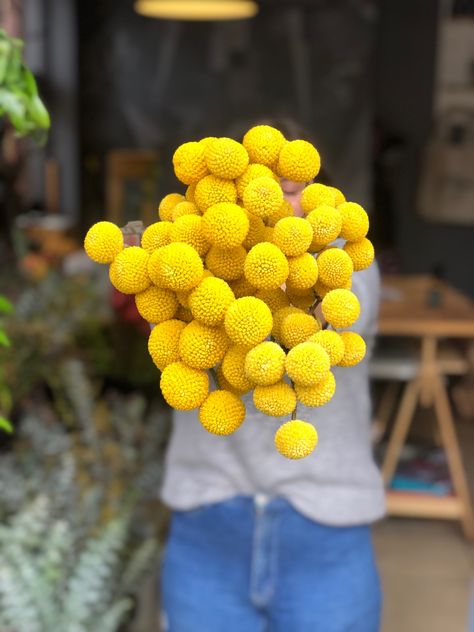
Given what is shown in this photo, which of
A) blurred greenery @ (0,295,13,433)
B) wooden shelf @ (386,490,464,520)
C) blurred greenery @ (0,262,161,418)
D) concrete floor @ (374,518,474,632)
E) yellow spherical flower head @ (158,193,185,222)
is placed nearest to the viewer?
yellow spherical flower head @ (158,193,185,222)

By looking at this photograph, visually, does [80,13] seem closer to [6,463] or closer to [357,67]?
[357,67]

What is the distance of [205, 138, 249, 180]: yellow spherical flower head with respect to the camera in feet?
1.77

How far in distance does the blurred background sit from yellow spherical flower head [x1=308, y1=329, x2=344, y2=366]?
0.71 ft

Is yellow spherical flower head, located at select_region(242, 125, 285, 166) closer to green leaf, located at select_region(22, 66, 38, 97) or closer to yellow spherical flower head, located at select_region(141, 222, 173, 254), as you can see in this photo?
yellow spherical flower head, located at select_region(141, 222, 173, 254)

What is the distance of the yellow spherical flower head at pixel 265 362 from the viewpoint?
1.67 feet

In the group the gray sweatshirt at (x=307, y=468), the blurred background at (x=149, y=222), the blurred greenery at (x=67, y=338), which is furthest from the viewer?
the blurred greenery at (x=67, y=338)

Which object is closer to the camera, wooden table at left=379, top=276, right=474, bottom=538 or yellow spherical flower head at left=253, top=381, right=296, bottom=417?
yellow spherical flower head at left=253, top=381, right=296, bottom=417

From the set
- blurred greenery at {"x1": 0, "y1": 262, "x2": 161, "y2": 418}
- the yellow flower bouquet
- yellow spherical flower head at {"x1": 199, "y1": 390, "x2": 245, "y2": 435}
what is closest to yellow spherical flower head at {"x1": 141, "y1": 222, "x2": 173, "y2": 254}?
the yellow flower bouquet

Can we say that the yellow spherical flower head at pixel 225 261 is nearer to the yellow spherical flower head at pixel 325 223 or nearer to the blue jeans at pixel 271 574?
the yellow spherical flower head at pixel 325 223

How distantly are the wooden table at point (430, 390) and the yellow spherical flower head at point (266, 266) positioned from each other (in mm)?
2923

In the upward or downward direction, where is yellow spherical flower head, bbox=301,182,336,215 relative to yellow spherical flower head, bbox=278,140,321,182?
downward

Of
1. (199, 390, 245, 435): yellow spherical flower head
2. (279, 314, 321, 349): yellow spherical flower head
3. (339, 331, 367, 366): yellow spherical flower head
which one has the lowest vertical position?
(199, 390, 245, 435): yellow spherical flower head

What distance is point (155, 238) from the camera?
579 millimetres

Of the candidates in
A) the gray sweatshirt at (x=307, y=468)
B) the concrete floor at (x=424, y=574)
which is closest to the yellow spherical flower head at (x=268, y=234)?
the gray sweatshirt at (x=307, y=468)
